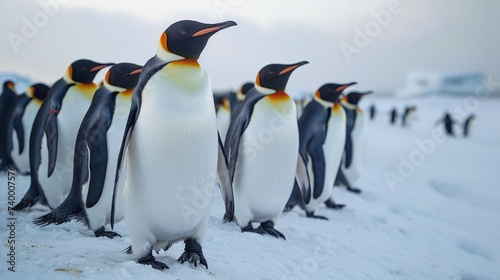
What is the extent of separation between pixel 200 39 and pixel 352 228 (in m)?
2.58

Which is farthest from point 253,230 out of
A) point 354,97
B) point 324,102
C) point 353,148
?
point 354,97

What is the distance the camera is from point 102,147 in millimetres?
2697

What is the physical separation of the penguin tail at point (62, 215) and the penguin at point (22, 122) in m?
2.67

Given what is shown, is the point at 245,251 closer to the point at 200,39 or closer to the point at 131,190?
the point at 131,190

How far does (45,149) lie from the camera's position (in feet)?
11.4

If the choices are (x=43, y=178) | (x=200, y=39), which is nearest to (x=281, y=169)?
(x=200, y=39)

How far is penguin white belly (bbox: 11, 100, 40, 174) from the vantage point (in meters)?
5.18

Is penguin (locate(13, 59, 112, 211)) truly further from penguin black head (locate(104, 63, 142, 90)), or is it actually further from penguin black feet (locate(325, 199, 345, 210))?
penguin black feet (locate(325, 199, 345, 210))

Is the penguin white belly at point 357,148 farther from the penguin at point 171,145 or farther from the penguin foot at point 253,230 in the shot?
the penguin at point 171,145

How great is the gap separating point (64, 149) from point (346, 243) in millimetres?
2155

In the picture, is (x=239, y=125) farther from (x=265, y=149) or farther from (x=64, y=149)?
(x=64, y=149)

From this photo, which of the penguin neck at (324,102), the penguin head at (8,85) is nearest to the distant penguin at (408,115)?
the penguin neck at (324,102)

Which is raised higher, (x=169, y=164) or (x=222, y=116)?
(x=169, y=164)

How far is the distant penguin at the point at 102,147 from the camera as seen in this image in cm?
273
